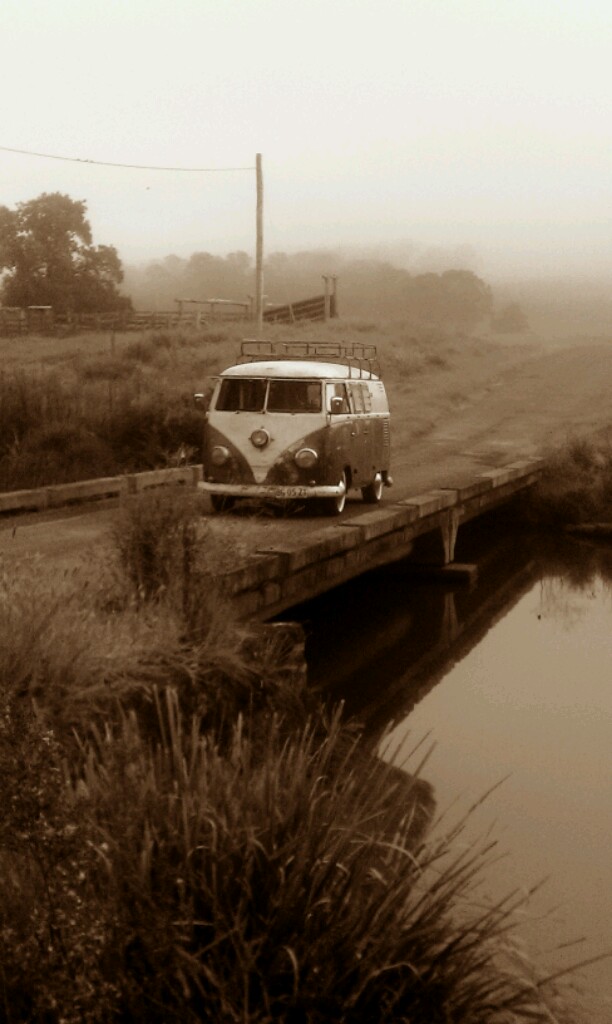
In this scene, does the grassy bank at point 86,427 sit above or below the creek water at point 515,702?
above

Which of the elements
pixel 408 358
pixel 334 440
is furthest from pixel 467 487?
pixel 408 358

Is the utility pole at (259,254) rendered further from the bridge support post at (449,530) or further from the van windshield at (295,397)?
the van windshield at (295,397)

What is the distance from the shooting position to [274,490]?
16.5m

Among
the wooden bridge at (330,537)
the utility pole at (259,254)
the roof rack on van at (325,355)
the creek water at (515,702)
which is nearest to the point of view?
the creek water at (515,702)

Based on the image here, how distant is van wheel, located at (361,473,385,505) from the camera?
62.0 feet

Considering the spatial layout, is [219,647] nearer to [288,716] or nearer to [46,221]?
[288,716]

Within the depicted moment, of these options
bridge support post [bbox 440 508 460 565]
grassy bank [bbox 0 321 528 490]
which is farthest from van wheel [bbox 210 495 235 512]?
bridge support post [bbox 440 508 460 565]

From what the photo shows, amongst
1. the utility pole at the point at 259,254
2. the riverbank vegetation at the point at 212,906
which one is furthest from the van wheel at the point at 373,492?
the utility pole at the point at 259,254

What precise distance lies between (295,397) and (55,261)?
5842 cm

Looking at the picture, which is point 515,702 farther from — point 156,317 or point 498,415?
point 156,317

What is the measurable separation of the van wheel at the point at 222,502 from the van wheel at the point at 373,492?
2356 millimetres

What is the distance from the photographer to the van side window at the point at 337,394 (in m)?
16.6

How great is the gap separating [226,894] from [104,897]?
0.40 m

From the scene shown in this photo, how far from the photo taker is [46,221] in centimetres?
7425
